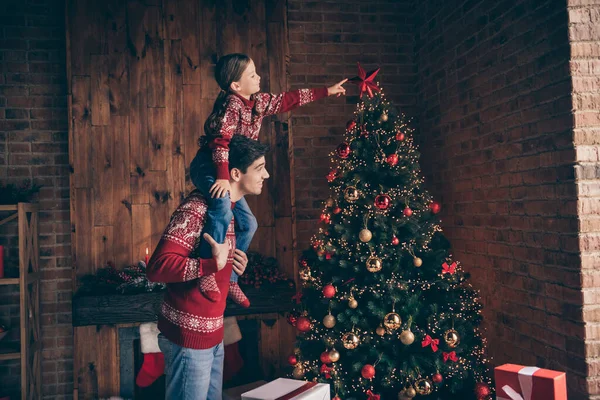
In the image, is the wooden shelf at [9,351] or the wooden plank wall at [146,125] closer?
the wooden shelf at [9,351]

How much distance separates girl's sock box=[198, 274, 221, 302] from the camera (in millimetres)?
2043

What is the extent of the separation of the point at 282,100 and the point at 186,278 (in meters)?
1.06

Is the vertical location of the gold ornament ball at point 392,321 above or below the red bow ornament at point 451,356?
above

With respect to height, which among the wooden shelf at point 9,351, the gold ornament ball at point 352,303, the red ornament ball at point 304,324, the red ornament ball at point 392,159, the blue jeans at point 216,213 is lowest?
the wooden shelf at point 9,351

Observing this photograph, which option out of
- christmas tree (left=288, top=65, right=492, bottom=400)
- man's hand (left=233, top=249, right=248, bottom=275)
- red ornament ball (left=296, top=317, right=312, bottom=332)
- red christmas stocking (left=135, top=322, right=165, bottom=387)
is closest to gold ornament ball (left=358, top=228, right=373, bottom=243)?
christmas tree (left=288, top=65, right=492, bottom=400)

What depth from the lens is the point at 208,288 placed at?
2049mm

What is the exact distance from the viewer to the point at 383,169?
2816mm

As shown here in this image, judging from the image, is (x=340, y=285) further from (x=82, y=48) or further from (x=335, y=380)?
(x=82, y=48)

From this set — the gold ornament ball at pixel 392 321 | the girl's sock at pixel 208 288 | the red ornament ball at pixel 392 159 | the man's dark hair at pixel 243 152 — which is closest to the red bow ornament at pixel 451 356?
the gold ornament ball at pixel 392 321

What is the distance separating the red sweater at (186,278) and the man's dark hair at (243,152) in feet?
0.75

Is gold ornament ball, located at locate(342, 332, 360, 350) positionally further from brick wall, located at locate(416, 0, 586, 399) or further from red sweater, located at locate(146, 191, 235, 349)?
brick wall, located at locate(416, 0, 586, 399)

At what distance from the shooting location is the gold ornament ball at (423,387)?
259 centimetres

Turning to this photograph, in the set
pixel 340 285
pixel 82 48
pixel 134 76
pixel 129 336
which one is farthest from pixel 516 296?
pixel 82 48

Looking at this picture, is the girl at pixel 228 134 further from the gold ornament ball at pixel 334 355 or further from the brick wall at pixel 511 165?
the brick wall at pixel 511 165
